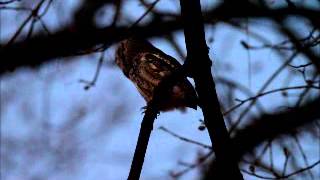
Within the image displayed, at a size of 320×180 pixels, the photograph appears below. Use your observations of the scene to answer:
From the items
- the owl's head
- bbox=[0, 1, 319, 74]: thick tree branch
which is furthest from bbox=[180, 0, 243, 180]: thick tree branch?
bbox=[0, 1, 319, 74]: thick tree branch

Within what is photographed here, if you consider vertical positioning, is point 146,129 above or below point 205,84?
below

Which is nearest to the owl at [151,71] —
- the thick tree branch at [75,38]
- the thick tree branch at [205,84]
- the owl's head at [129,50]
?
the owl's head at [129,50]

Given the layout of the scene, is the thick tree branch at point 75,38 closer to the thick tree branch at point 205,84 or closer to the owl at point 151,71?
the owl at point 151,71

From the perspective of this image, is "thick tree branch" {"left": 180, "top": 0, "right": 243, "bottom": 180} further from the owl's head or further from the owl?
the owl's head

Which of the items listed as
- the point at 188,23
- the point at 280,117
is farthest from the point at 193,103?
the point at 280,117

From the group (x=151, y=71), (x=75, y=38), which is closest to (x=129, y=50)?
(x=151, y=71)

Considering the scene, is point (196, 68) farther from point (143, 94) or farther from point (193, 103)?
point (143, 94)

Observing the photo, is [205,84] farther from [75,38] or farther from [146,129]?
[75,38]
